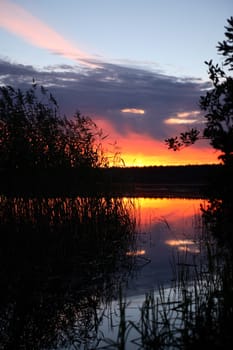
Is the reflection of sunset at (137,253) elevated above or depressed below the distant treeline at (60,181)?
below

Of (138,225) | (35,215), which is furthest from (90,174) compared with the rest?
(138,225)

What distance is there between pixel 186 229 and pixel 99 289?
25.9 ft

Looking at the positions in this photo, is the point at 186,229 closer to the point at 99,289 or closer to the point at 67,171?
the point at 67,171

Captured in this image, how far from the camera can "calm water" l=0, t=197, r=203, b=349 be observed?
573 cm

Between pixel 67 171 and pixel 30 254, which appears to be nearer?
pixel 30 254

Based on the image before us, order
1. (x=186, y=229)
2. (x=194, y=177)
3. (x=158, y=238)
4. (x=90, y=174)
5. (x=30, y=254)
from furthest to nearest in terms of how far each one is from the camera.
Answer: (x=194, y=177)
(x=186, y=229)
(x=158, y=238)
(x=90, y=174)
(x=30, y=254)

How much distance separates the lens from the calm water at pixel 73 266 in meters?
5.73

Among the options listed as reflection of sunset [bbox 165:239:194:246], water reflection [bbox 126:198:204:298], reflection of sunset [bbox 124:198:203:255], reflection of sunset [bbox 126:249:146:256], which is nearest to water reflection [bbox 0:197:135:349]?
reflection of sunset [bbox 126:249:146:256]

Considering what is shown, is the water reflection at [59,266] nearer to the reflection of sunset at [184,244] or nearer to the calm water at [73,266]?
the calm water at [73,266]

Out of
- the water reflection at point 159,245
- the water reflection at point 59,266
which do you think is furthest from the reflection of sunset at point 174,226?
the water reflection at point 59,266

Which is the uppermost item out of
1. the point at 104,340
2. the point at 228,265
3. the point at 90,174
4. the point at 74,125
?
the point at 74,125

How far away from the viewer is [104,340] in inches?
203

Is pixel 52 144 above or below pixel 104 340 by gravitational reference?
above

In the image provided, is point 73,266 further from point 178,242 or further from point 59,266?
point 178,242
